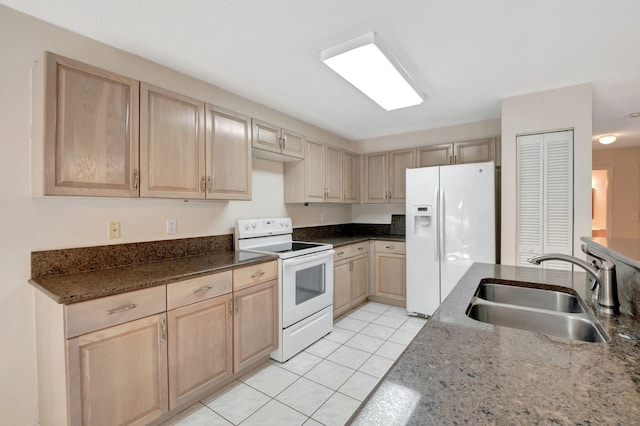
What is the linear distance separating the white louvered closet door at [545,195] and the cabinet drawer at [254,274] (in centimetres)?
233

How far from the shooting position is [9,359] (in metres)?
1.59

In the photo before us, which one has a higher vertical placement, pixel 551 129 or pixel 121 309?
pixel 551 129

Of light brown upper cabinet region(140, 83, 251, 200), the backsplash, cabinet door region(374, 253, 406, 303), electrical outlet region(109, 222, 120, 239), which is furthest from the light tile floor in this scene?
light brown upper cabinet region(140, 83, 251, 200)

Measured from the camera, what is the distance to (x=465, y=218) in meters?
3.07

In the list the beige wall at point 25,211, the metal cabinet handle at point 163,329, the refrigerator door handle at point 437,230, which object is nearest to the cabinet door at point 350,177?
the refrigerator door handle at point 437,230

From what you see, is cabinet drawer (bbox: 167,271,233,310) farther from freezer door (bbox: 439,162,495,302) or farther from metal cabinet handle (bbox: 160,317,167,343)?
freezer door (bbox: 439,162,495,302)

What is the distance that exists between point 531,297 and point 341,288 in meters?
2.11

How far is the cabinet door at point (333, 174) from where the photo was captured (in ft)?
12.0

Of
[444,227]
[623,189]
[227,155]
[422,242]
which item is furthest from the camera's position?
[623,189]

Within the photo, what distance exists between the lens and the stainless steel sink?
135cm

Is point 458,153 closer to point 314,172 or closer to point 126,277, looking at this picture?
point 314,172

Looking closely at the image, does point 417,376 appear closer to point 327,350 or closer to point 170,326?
point 170,326

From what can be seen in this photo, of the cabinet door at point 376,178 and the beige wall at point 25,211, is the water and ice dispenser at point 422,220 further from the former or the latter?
the beige wall at point 25,211

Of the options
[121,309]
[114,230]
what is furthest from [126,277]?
[114,230]
